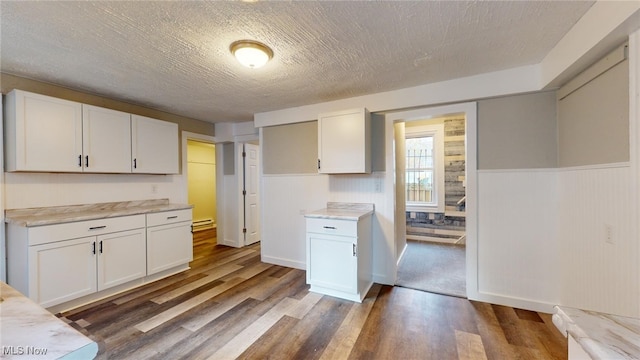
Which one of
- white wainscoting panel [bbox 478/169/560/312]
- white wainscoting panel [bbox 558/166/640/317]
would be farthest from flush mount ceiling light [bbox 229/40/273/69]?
white wainscoting panel [bbox 558/166/640/317]

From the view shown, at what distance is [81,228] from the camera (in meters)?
2.40

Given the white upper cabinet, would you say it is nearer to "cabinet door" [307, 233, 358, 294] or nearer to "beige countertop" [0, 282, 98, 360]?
"cabinet door" [307, 233, 358, 294]

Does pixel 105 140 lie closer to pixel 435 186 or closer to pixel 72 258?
pixel 72 258

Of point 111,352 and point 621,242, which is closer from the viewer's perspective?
point 621,242

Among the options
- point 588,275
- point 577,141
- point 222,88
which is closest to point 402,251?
point 588,275

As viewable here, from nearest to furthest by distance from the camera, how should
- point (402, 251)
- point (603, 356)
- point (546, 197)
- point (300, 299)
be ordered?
point (603, 356) → point (546, 197) → point (300, 299) → point (402, 251)

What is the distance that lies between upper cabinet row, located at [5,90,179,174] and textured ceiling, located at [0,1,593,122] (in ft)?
0.98

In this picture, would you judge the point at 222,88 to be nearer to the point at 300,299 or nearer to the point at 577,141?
the point at 300,299

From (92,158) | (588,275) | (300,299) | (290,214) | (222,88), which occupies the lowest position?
(300,299)

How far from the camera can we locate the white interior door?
15.2 ft

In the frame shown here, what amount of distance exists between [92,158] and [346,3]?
9.99 feet

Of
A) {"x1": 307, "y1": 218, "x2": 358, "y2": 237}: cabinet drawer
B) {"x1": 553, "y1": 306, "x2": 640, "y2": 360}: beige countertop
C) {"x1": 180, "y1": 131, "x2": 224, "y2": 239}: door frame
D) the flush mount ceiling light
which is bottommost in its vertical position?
{"x1": 307, "y1": 218, "x2": 358, "y2": 237}: cabinet drawer

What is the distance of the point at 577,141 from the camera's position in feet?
6.38

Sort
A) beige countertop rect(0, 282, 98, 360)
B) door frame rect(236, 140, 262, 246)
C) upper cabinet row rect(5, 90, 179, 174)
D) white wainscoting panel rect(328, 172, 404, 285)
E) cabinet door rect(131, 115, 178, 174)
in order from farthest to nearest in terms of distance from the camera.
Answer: door frame rect(236, 140, 262, 246)
cabinet door rect(131, 115, 178, 174)
white wainscoting panel rect(328, 172, 404, 285)
upper cabinet row rect(5, 90, 179, 174)
beige countertop rect(0, 282, 98, 360)
